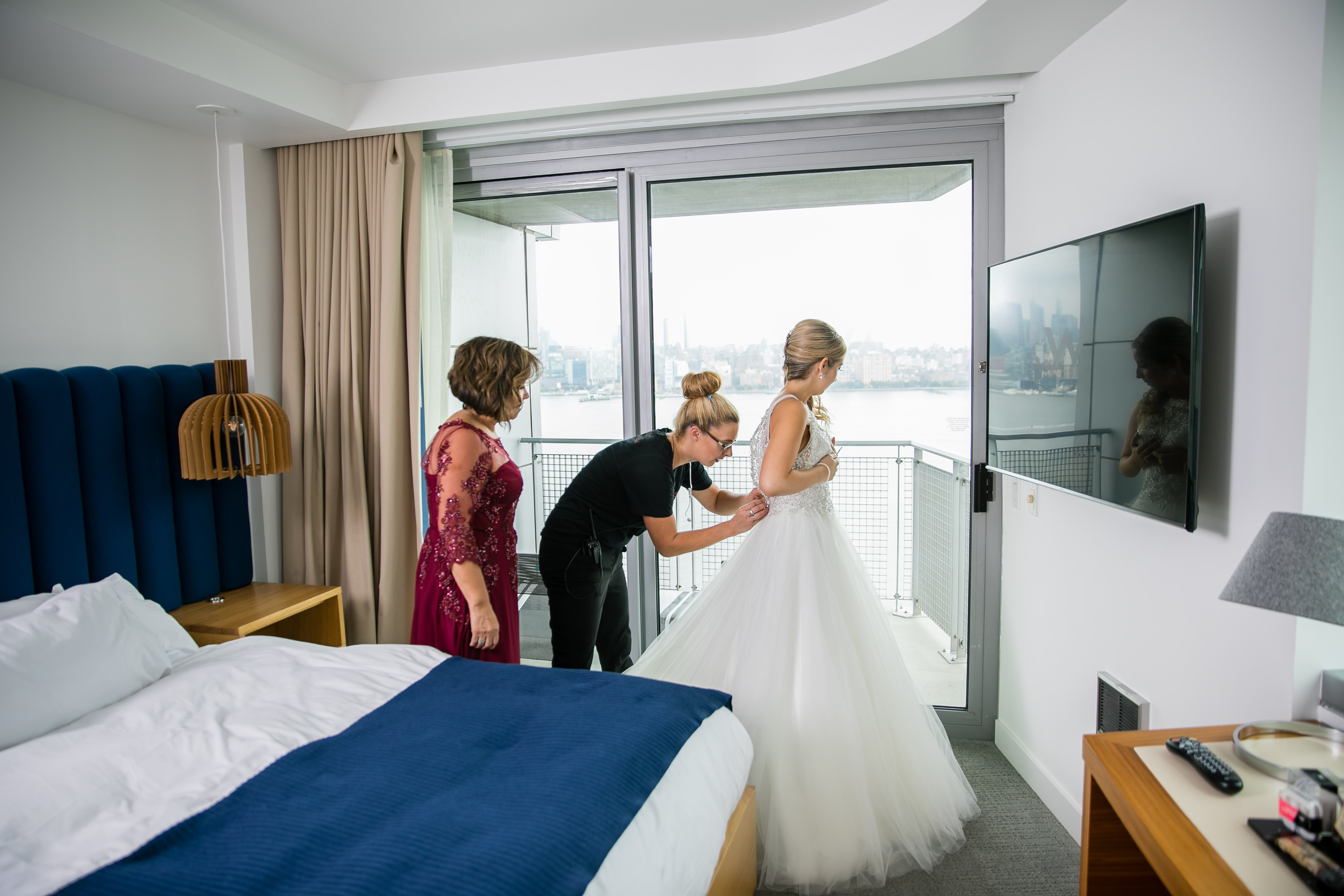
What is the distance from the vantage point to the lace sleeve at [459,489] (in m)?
2.21

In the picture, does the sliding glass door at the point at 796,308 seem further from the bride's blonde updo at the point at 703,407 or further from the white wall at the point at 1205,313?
the bride's blonde updo at the point at 703,407

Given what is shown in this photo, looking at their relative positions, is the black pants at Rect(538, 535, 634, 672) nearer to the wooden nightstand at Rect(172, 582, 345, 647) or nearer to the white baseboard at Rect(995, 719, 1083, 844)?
the wooden nightstand at Rect(172, 582, 345, 647)

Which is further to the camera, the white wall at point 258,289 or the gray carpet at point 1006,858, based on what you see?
the white wall at point 258,289

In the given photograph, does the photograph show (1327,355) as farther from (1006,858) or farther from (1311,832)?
(1006,858)

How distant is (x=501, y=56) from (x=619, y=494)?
5.90 ft

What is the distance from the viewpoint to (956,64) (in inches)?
98.3

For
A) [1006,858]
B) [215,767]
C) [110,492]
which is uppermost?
[110,492]

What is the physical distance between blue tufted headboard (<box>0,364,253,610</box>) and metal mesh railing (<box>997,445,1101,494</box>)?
305 cm

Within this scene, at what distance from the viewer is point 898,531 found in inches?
128

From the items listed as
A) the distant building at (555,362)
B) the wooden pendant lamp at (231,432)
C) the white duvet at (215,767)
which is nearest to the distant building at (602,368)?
the distant building at (555,362)

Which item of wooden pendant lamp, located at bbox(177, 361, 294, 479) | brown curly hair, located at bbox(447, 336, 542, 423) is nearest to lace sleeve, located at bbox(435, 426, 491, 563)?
brown curly hair, located at bbox(447, 336, 542, 423)

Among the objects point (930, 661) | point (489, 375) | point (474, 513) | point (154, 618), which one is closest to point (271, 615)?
point (154, 618)

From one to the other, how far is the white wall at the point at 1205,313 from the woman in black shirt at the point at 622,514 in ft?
3.60

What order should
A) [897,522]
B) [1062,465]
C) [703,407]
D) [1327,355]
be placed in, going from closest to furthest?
[1327,355]
[1062,465]
[703,407]
[897,522]
